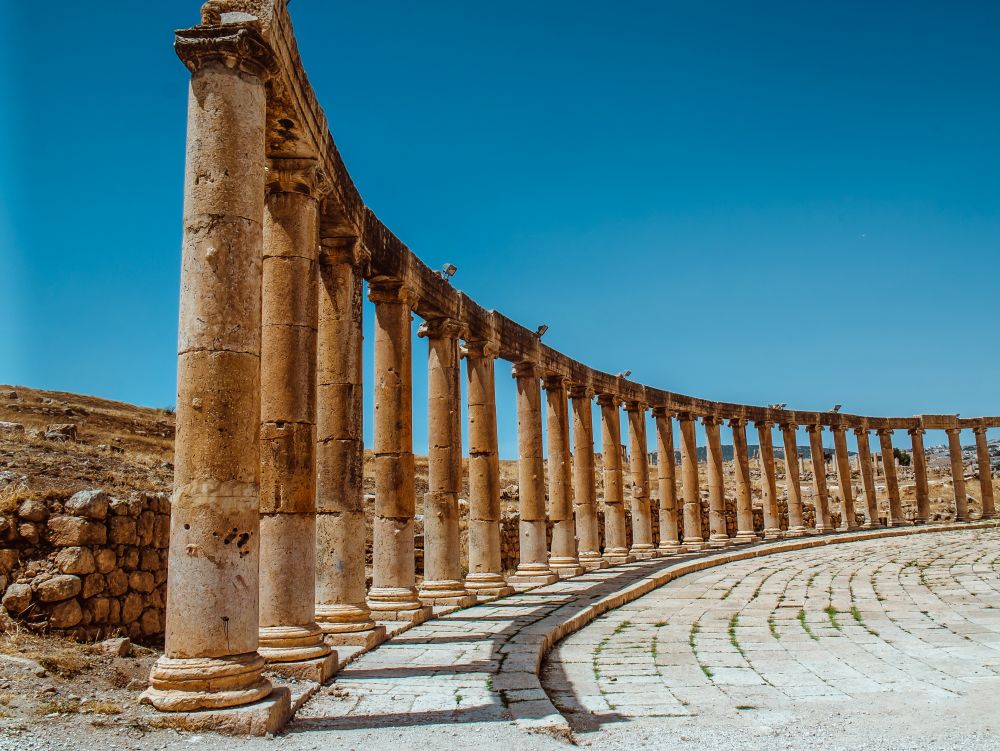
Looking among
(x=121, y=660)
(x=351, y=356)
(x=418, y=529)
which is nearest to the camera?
(x=121, y=660)

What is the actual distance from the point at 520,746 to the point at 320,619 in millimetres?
5469

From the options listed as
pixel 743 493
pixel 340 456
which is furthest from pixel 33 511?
pixel 743 493

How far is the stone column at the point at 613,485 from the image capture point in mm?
26891

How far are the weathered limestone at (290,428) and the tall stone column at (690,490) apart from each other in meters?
23.5

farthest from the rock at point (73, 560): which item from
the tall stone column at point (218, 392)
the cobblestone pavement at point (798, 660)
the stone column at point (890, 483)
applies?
the stone column at point (890, 483)

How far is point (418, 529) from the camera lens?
27328 mm

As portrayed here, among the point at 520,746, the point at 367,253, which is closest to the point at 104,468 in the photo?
the point at 367,253

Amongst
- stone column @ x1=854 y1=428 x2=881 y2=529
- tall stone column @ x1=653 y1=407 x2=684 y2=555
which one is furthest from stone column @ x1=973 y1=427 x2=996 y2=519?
tall stone column @ x1=653 y1=407 x2=684 y2=555

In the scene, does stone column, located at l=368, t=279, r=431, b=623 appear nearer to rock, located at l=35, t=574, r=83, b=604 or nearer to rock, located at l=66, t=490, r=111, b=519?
rock, located at l=66, t=490, r=111, b=519

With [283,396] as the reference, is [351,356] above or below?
above

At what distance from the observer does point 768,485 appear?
124ft

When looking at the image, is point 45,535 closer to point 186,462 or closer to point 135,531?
point 135,531

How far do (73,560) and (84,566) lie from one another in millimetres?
165

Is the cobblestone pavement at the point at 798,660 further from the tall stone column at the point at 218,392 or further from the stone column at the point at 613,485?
the stone column at the point at 613,485
